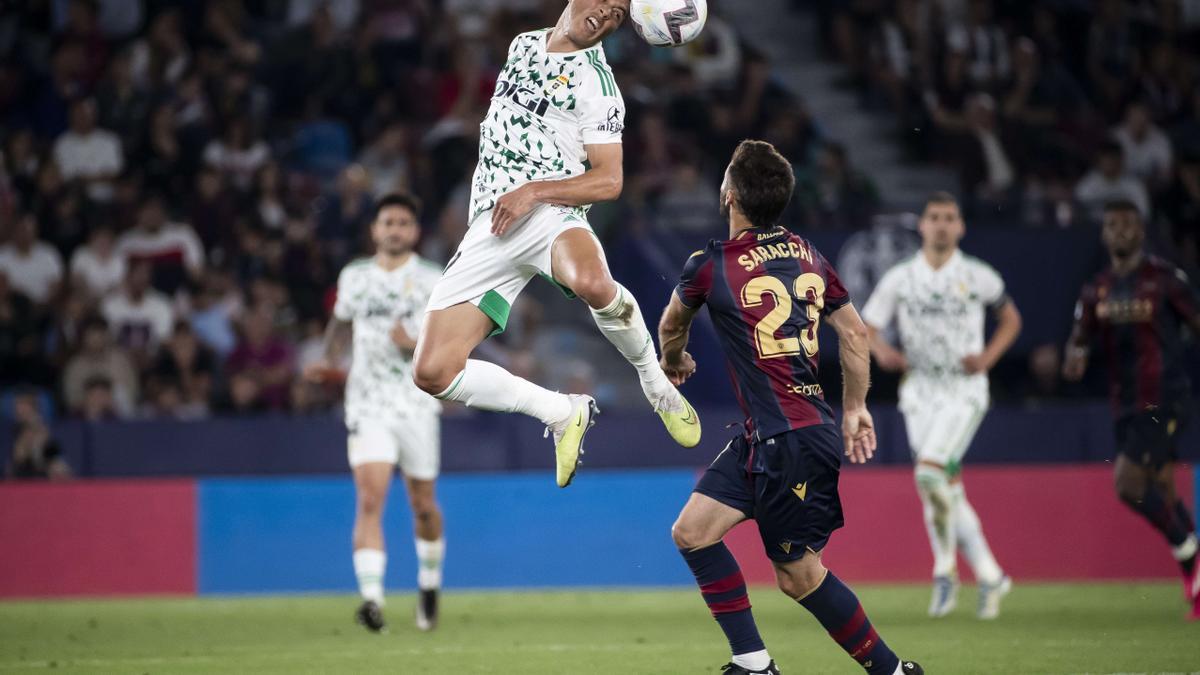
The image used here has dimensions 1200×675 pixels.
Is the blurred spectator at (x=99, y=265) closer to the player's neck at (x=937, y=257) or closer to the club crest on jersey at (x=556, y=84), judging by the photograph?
the player's neck at (x=937, y=257)

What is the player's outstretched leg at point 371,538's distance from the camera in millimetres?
9227

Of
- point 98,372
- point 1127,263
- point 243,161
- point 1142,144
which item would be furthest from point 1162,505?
point 243,161

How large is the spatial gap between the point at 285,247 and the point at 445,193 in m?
1.64

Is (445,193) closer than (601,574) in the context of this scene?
No

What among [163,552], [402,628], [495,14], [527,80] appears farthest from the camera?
[495,14]

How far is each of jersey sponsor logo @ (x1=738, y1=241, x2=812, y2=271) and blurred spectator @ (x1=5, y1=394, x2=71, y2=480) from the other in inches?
303

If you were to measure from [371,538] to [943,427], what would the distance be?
3620 millimetres

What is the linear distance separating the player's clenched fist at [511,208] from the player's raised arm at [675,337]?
72cm

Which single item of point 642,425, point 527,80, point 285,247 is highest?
point 527,80

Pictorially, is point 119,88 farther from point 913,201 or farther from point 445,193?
point 913,201

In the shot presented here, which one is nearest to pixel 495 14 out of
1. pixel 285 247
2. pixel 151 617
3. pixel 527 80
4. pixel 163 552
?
pixel 285 247

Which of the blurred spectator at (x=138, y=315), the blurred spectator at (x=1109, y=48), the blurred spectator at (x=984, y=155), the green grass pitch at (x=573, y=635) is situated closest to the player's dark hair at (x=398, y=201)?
the green grass pitch at (x=573, y=635)

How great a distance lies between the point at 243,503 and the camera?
12336 mm

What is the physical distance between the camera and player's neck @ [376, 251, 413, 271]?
387 inches
